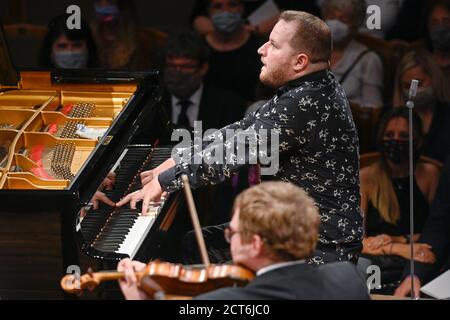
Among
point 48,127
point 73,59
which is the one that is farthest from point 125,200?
point 73,59

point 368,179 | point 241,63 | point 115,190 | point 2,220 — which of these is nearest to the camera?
point 2,220

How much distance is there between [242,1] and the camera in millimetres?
7227

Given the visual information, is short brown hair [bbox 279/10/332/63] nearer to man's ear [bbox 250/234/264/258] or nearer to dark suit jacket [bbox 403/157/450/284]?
man's ear [bbox 250/234/264/258]

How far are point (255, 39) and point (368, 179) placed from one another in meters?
1.20

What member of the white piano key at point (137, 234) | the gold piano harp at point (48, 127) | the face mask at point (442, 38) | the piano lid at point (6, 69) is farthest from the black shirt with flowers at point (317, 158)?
the face mask at point (442, 38)

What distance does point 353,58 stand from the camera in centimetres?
695

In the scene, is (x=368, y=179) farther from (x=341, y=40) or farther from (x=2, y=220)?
(x=2, y=220)

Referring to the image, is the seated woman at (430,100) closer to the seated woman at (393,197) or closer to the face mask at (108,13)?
the seated woman at (393,197)

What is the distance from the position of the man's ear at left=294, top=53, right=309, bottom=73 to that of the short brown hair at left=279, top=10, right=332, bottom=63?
0.02m

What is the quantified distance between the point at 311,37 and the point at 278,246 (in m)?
1.36

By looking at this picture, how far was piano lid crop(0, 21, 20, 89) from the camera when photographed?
5.46 metres

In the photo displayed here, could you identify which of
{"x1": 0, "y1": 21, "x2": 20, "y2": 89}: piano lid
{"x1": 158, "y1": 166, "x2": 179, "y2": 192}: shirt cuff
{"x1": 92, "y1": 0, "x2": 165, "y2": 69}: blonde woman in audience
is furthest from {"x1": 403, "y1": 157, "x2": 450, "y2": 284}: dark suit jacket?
{"x1": 0, "y1": 21, "x2": 20, "y2": 89}: piano lid

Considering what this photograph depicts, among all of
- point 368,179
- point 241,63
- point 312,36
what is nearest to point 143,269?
point 312,36

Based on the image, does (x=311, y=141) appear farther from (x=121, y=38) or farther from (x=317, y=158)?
(x=121, y=38)
